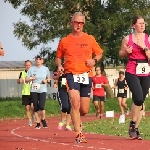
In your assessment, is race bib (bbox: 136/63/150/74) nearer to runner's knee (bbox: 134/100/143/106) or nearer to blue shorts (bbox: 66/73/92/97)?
runner's knee (bbox: 134/100/143/106)

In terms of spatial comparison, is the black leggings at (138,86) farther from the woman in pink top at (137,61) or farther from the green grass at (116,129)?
the green grass at (116,129)

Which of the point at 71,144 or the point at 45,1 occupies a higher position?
the point at 45,1

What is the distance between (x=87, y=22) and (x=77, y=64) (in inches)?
1591

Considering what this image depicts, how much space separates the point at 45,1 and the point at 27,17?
6.00ft

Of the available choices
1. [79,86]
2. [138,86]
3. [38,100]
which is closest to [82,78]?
[79,86]

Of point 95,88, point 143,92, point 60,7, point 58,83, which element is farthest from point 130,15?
point 143,92

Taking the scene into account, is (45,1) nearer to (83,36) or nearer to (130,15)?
(130,15)

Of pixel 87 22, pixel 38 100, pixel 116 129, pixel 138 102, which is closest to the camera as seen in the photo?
pixel 138 102

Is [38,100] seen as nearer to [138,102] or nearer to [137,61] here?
[138,102]

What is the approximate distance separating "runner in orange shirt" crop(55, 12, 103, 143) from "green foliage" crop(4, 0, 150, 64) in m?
38.7

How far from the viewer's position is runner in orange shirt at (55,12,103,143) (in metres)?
11.9

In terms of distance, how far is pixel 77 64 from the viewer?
1202 cm

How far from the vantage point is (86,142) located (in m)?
12.0

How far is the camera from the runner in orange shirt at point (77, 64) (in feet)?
39.2
